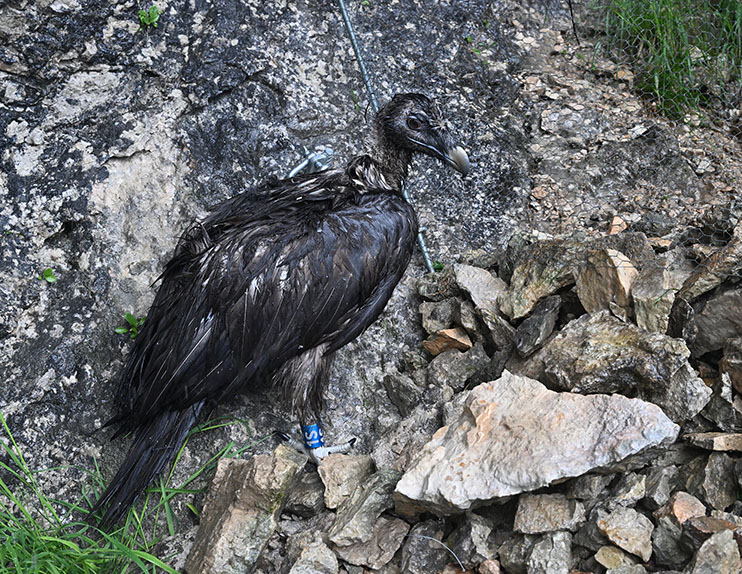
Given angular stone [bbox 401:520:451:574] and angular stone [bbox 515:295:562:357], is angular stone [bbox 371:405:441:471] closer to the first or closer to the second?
angular stone [bbox 401:520:451:574]

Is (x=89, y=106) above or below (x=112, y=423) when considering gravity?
above

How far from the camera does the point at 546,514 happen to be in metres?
2.29

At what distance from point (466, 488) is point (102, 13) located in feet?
8.84

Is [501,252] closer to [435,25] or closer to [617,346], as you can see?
[617,346]

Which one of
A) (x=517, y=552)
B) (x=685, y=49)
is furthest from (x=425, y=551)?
(x=685, y=49)

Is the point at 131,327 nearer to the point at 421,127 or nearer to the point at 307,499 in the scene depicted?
the point at 307,499

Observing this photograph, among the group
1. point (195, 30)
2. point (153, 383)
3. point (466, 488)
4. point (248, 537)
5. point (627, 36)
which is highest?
point (195, 30)

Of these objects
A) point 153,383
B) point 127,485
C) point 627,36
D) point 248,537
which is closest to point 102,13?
point 153,383

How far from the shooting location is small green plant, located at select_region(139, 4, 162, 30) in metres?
3.51

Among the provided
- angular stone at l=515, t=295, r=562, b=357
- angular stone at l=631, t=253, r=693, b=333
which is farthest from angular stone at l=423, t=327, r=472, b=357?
angular stone at l=631, t=253, r=693, b=333

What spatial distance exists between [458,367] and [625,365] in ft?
2.61

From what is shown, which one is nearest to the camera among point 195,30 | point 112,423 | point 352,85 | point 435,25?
point 112,423

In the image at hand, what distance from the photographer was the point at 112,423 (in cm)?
306

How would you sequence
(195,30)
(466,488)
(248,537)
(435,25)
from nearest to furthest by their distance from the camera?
(466,488) → (248,537) → (195,30) → (435,25)
